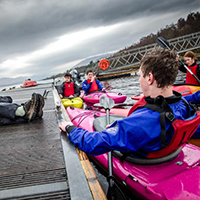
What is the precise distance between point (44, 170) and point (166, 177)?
1425 mm

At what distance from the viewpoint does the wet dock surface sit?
1736mm

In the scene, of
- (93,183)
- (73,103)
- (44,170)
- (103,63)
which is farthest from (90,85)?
(103,63)

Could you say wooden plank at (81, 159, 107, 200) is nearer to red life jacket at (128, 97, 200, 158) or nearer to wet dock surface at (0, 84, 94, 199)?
wet dock surface at (0, 84, 94, 199)

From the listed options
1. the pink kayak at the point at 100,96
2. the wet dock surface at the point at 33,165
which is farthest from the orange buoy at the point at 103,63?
the wet dock surface at the point at 33,165

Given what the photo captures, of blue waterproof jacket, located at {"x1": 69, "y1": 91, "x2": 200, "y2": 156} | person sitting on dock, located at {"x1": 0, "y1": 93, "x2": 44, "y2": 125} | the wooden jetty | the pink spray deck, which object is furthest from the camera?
person sitting on dock, located at {"x1": 0, "y1": 93, "x2": 44, "y2": 125}

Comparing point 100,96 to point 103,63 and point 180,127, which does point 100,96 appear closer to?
point 180,127

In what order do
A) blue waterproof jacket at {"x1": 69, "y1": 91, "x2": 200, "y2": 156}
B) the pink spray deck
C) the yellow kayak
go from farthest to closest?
the yellow kayak < the pink spray deck < blue waterproof jacket at {"x1": 69, "y1": 91, "x2": 200, "y2": 156}

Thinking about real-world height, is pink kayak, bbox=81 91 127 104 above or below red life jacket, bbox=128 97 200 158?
below

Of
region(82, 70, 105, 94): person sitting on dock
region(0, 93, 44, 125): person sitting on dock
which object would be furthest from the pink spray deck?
region(82, 70, 105, 94): person sitting on dock

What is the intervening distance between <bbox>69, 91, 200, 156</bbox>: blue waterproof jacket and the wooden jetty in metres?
0.39

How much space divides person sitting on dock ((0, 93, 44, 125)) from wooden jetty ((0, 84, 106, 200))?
27.5 inches

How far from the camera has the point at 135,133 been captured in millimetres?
1407

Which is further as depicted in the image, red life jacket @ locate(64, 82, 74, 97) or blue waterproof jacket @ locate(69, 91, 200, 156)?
red life jacket @ locate(64, 82, 74, 97)

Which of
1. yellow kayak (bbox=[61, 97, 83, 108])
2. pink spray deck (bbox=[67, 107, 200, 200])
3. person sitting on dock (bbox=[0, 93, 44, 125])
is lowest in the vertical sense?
pink spray deck (bbox=[67, 107, 200, 200])
